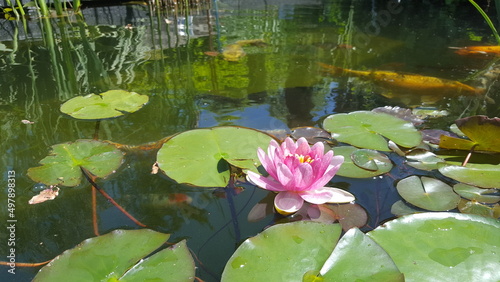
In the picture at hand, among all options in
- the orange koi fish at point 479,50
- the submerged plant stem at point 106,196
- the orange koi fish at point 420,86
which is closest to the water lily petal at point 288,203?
the submerged plant stem at point 106,196

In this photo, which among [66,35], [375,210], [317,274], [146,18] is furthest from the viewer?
[146,18]

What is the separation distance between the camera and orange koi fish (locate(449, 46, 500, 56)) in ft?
8.73

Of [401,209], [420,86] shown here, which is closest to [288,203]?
Result: [401,209]

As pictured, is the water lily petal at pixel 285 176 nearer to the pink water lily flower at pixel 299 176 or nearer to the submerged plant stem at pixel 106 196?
the pink water lily flower at pixel 299 176

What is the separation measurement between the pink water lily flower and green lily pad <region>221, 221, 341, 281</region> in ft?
0.33

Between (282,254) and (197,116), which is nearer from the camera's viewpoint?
(282,254)

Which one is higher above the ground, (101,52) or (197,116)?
(101,52)

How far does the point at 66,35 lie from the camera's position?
3379 millimetres

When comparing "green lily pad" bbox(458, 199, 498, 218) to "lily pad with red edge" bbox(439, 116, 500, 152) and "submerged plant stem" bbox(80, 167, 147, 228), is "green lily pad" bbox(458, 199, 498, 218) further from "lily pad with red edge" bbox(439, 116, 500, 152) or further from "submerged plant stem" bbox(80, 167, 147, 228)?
"submerged plant stem" bbox(80, 167, 147, 228)

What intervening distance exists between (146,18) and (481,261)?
4.70m

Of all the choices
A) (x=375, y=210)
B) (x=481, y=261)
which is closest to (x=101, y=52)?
(x=375, y=210)

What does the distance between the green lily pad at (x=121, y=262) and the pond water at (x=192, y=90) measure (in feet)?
0.18

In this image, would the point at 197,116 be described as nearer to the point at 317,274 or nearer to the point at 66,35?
the point at 317,274

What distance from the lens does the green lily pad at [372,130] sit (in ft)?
3.84
